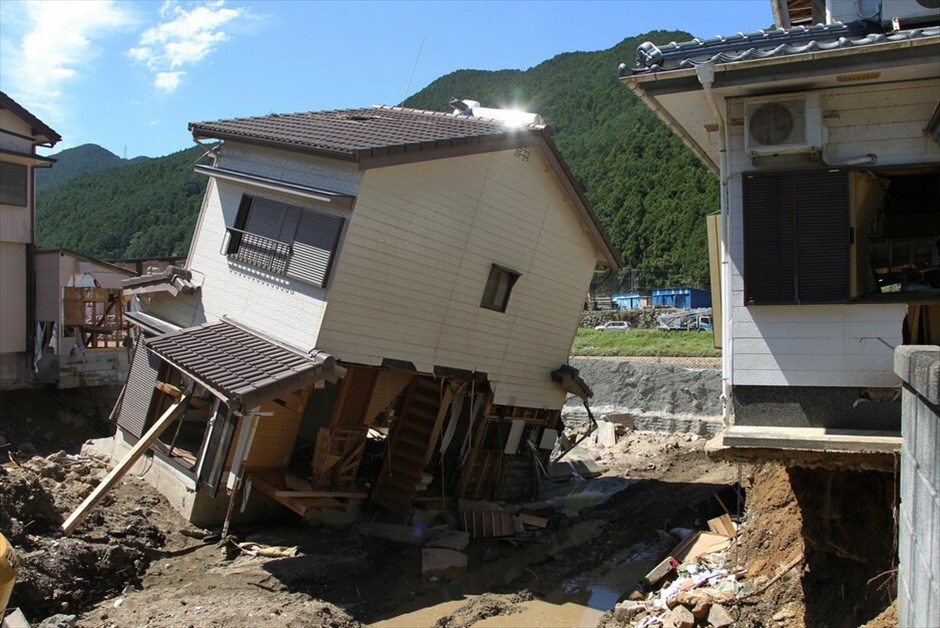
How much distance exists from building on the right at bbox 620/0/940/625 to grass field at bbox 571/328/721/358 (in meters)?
21.5

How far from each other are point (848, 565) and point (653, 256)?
199ft

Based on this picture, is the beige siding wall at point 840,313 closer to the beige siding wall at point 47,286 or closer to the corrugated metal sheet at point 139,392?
the corrugated metal sheet at point 139,392

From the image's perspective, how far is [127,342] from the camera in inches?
927

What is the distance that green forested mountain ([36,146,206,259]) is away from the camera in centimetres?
6203

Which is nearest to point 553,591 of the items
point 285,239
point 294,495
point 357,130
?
point 294,495

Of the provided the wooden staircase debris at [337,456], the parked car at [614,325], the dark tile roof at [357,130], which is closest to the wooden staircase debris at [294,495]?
the wooden staircase debris at [337,456]

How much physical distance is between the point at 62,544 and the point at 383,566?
5025mm

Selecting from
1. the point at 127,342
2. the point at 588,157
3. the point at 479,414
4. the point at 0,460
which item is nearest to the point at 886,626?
the point at 479,414

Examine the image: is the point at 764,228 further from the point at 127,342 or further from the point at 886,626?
the point at 127,342

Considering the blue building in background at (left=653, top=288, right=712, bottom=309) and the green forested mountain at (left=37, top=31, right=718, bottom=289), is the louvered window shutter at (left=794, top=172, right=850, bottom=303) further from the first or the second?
the blue building in background at (left=653, top=288, right=712, bottom=309)

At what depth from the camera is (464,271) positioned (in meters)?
14.5

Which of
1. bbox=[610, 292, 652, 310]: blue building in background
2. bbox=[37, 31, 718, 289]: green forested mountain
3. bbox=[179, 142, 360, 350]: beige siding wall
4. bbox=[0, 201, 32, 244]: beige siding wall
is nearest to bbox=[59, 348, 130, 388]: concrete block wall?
bbox=[0, 201, 32, 244]: beige siding wall

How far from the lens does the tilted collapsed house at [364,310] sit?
1252 centimetres

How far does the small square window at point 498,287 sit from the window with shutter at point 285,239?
3771 millimetres
